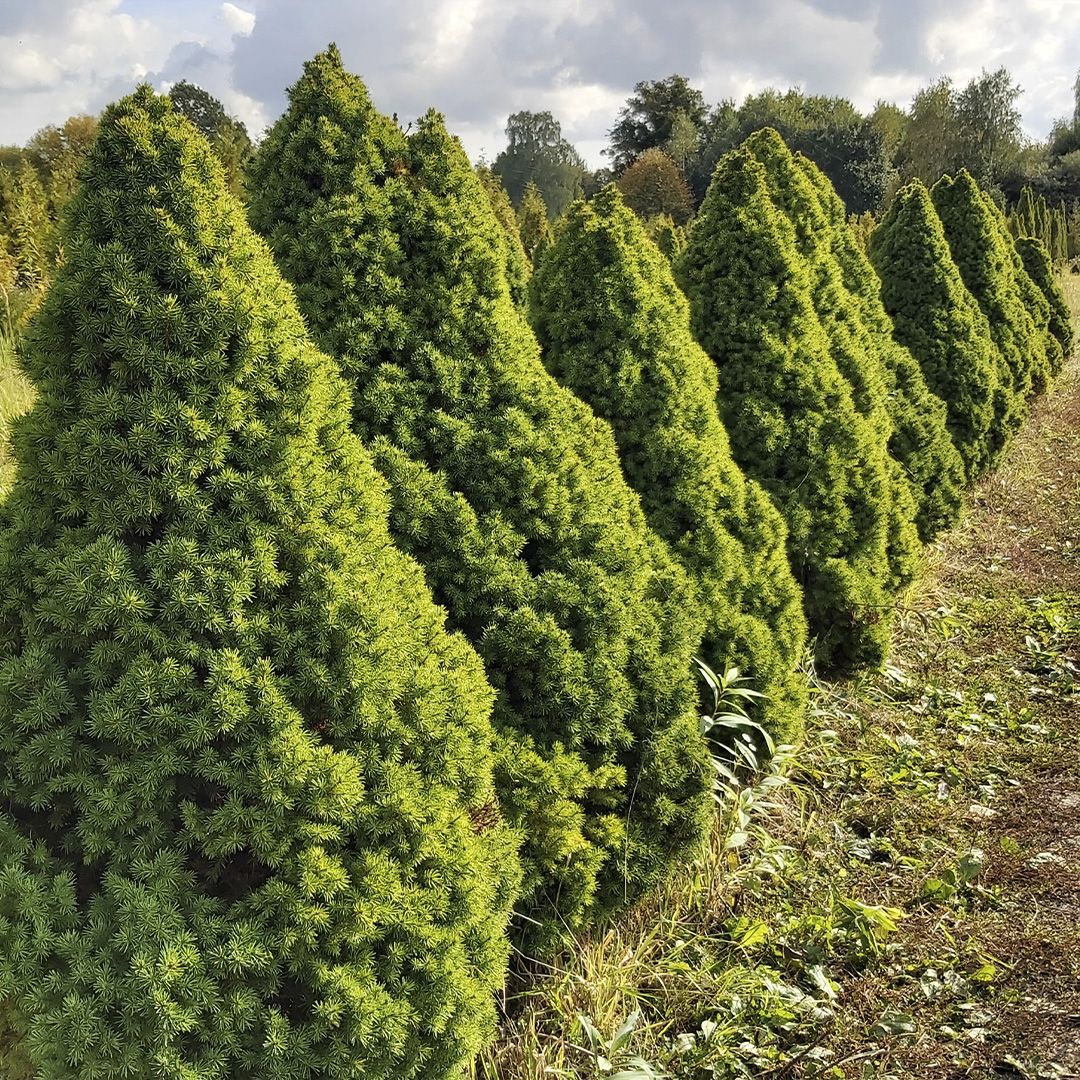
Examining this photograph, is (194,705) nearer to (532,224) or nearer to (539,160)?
(532,224)

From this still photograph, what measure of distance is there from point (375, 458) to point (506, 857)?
4.41ft

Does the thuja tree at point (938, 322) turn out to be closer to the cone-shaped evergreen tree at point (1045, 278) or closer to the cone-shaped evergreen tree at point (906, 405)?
the cone-shaped evergreen tree at point (906, 405)

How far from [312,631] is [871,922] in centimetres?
279

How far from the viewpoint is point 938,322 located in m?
8.73

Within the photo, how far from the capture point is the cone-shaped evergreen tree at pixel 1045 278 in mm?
16891

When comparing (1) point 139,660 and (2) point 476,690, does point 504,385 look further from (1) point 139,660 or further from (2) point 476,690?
(1) point 139,660

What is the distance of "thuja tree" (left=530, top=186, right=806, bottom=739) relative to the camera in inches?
166

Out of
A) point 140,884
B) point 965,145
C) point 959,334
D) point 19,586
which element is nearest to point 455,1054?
point 140,884

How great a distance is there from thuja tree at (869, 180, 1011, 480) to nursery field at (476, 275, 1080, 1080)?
3.44 meters

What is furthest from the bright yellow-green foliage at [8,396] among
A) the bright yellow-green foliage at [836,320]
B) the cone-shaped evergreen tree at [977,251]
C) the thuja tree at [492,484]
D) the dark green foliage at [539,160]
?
the dark green foliage at [539,160]

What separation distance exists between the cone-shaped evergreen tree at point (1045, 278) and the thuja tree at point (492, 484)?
55.9 feet

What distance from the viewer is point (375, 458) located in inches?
113

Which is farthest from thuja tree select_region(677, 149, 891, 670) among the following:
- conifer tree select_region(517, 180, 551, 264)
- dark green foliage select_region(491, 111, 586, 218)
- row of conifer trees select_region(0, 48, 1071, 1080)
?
dark green foliage select_region(491, 111, 586, 218)

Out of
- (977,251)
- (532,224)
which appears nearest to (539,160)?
(532,224)
